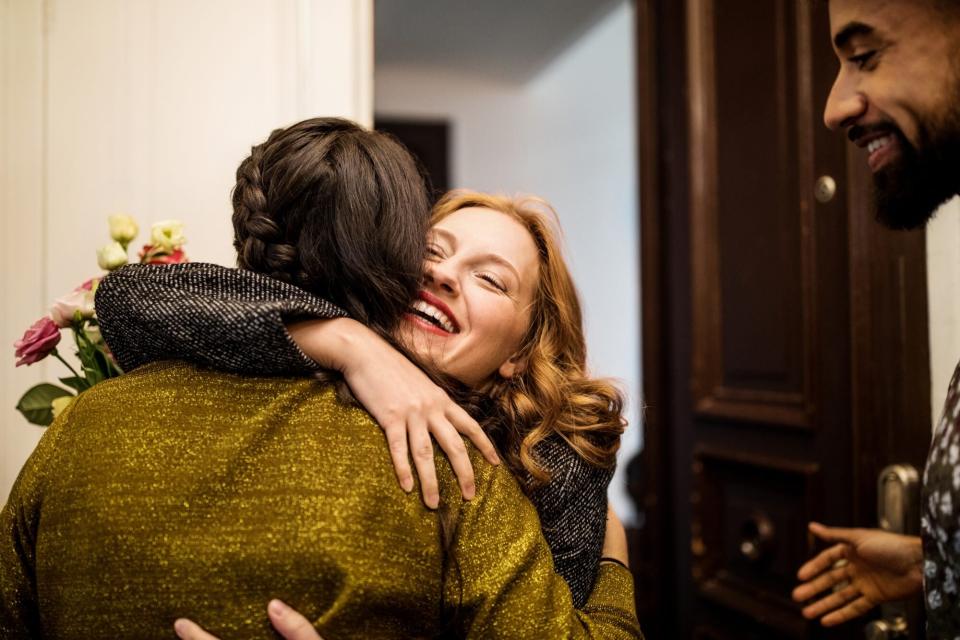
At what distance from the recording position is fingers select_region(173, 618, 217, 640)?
734 millimetres

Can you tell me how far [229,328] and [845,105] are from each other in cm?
75

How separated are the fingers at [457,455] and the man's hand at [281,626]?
0.19 meters

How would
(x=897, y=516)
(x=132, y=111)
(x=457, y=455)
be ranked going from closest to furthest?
(x=457, y=455)
(x=897, y=516)
(x=132, y=111)

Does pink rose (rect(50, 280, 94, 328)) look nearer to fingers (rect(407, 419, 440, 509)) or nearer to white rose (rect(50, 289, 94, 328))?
white rose (rect(50, 289, 94, 328))

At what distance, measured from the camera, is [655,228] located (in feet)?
7.71

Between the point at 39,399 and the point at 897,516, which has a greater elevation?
the point at 39,399

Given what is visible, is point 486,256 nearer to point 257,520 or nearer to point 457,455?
point 457,455

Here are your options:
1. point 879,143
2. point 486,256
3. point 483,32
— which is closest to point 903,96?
point 879,143

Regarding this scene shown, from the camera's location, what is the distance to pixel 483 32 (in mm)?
3906

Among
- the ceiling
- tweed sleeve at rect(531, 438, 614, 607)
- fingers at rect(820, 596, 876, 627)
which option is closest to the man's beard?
tweed sleeve at rect(531, 438, 614, 607)

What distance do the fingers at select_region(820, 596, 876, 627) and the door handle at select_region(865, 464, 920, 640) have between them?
0.42 ft

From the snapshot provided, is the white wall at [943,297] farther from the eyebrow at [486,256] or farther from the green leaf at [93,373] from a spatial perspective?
the green leaf at [93,373]

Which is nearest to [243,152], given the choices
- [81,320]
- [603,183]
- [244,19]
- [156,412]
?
[244,19]

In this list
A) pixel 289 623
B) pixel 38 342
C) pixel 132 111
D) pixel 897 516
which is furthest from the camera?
pixel 132 111
